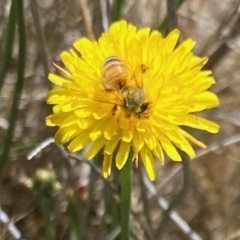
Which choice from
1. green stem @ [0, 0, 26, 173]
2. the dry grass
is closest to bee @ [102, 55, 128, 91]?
green stem @ [0, 0, 26, 173]

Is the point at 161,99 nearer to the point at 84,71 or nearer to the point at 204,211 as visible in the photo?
the point at 84,71

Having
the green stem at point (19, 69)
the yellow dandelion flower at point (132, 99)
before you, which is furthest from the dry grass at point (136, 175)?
the yellow dandelion flower at point (132, 99)

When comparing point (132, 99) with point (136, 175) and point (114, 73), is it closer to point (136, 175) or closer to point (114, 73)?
point (114, 73)

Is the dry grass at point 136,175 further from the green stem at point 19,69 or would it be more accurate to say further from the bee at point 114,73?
the bee at point 114,73

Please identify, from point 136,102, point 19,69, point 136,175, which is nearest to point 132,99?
point 136,102

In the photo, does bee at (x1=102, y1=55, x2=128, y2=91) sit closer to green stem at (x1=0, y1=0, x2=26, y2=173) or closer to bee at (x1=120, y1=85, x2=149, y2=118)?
bee at (x1=120, y1=85, x2=149, y2=118)

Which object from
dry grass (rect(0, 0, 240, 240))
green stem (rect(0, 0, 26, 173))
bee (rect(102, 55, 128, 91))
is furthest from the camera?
dry grass (rect(0, 0, 240, 240))

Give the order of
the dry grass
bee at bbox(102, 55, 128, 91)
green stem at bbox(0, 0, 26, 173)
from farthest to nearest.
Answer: the dry grass
green stem at bbox(0, 0, 26, 173)
bee at bbox(102, 55, 128, 91)

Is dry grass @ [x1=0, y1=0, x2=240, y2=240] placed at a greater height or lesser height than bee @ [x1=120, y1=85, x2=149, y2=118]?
lesser
